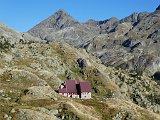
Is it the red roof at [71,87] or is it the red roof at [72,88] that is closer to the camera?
the red roof at [72,88]

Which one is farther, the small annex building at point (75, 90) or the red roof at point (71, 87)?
the red roof at point (71, 87)

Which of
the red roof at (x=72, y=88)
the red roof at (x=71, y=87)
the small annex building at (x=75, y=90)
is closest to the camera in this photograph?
the small annex building at (x=75, y=90)

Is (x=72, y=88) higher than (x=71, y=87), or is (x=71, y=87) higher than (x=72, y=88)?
(x=71, y=87)

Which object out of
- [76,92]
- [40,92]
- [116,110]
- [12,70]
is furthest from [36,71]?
[116,110]

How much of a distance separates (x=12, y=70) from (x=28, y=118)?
214ft

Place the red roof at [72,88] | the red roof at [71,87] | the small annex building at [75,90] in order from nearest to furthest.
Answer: the small annex building at [75,90]
the red roof at [72,88]
the red roof at [71,87]

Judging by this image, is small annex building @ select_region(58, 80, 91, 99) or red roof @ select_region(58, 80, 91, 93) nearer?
small annex building @ select_region(58, 80, 91, 99)

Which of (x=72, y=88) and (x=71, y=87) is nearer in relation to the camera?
(x=72, y=88)

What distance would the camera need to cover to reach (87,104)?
14625cm

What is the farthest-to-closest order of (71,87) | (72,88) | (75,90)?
(71,87)
(72,88)
(75,90)

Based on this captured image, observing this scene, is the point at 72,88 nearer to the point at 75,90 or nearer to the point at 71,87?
the point at 71,87

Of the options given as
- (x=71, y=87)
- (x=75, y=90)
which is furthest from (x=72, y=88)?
(x=75, y=90)

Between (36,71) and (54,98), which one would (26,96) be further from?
(36,71)

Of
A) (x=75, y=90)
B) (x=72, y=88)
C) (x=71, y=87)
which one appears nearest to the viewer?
(x=75, y=90)
